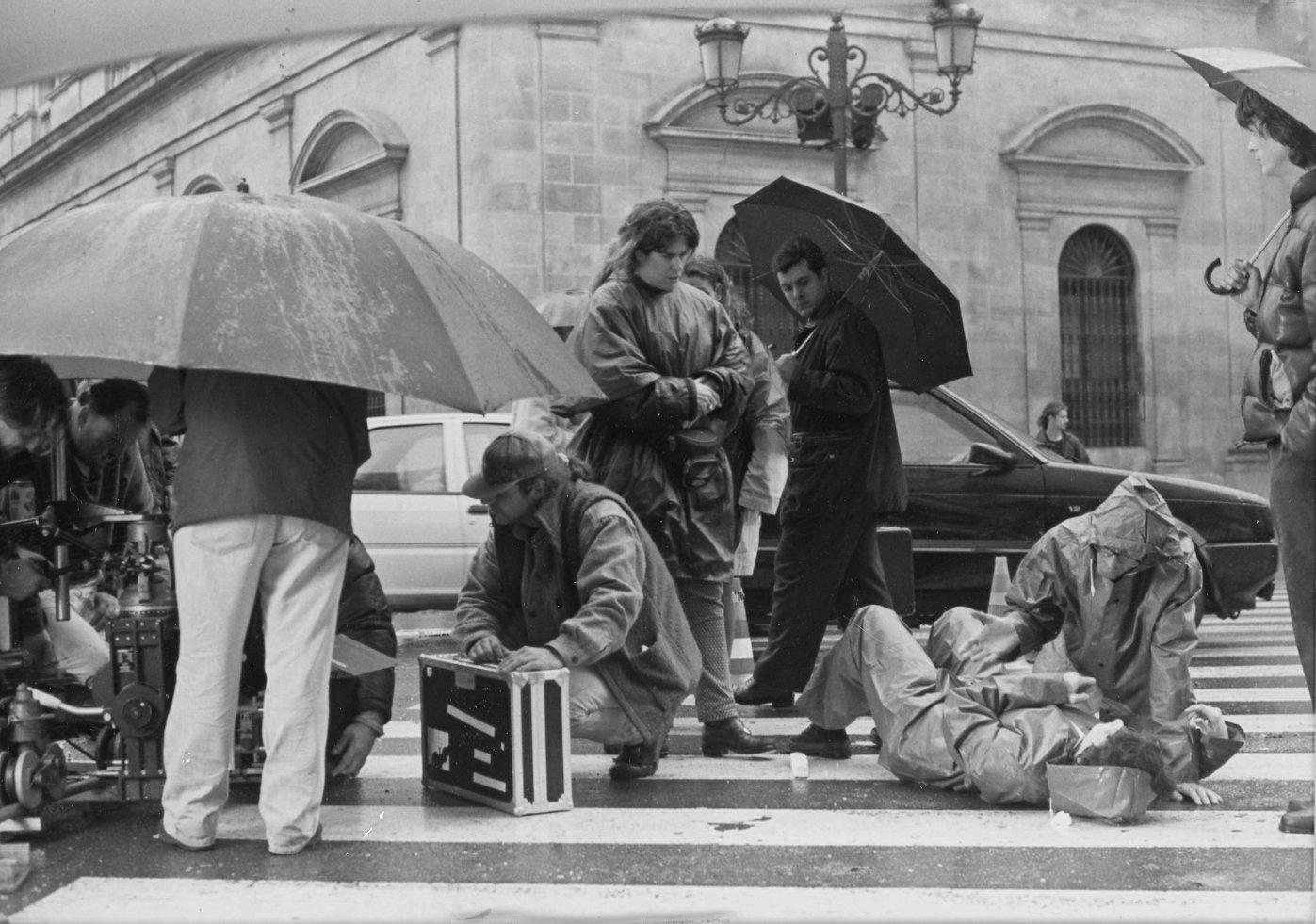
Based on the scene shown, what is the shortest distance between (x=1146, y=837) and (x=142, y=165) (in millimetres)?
25105

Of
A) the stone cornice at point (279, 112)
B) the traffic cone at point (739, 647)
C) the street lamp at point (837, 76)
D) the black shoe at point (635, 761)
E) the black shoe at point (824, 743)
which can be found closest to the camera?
the black shoe at point (635, 761)

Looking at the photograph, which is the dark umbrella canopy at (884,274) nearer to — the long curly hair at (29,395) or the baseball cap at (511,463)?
the baseball cap at (511,463)

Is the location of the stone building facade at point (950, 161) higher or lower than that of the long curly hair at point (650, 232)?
higher

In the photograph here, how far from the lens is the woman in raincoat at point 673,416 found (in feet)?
20.7

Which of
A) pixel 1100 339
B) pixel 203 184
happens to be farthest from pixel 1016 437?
pixel 203 184

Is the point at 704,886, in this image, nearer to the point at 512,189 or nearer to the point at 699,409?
the point at 699,409

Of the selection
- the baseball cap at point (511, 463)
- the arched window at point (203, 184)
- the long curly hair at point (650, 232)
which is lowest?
the baseball cap at point (511, 463)

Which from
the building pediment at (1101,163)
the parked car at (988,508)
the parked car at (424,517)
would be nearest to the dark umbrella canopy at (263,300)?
the parked car at (988,508)

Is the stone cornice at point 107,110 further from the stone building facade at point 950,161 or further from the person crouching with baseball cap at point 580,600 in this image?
the person crouching with baseball cap at point 580,600

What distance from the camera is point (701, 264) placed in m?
7.18

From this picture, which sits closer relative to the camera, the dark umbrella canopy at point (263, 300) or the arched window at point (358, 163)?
the dark umbrella canopy at point (263, 300)

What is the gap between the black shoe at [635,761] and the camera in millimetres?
6043

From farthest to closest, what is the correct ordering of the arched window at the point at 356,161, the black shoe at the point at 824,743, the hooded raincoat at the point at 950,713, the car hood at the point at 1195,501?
1. the arched window at the point at 356,161
2. the car hood at the point at 1195,501
3. the black shoe at the point at 824,743
4. the hooded raincoat at the point at 950,713

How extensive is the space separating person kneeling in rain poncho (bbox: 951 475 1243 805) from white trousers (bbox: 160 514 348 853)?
7.71 feet
